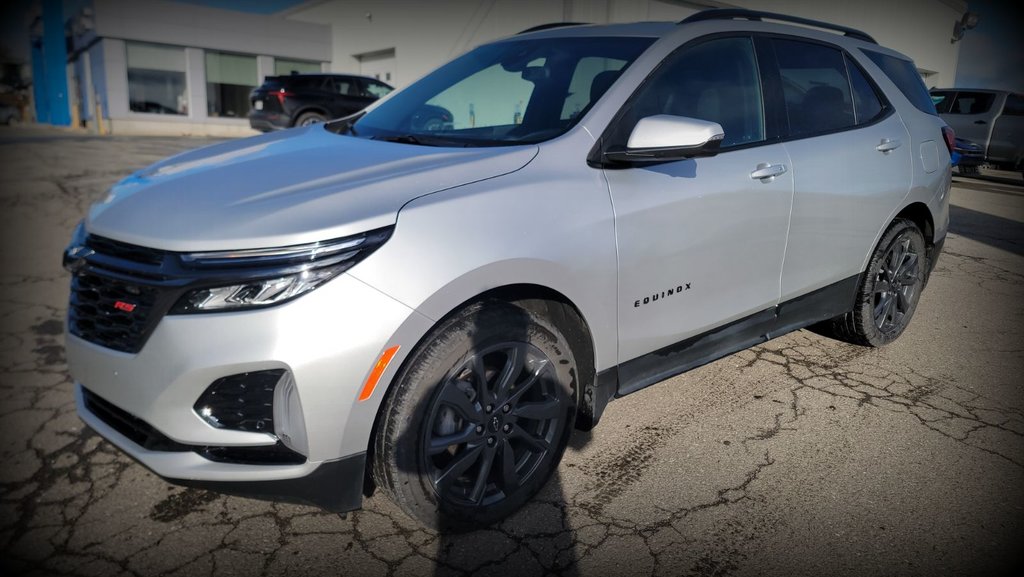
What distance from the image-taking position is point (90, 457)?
2686mm

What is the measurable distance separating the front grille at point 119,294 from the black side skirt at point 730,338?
1479mm

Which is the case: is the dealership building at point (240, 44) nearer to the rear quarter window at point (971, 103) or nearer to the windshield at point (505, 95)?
the rear quarter window at point (971, 103)

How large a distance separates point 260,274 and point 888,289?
11.6 ft

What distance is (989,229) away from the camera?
8164 millimetres

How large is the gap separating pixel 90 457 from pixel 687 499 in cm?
237

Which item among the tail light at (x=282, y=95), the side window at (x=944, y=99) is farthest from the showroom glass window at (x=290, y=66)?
the side window at (x=944, y=99)

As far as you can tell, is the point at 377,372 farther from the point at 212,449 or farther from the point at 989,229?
the point at 989,229

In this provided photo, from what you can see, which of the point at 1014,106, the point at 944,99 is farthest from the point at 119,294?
the point at 944,99

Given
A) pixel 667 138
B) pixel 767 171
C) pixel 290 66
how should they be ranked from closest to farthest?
pixel 667 138 < pixel 767 171 < pixel 290 66

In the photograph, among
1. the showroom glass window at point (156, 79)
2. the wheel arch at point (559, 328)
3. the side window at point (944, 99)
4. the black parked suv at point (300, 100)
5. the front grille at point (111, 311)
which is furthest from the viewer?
the showroom glass window at point (156, 79)

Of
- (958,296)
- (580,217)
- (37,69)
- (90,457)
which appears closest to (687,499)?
(580,217)

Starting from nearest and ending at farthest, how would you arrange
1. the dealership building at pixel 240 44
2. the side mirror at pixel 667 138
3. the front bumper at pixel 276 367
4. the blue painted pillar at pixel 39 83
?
1. the front bumper at pixel 276 367
2. the side mirror at pixel 667 138
3. the dealership building at pixel 240 44
4. the blue painted pillar at pixel 39 83

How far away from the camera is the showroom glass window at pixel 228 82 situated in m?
24.6

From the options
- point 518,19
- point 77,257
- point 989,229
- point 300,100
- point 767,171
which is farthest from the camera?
point 518,19
